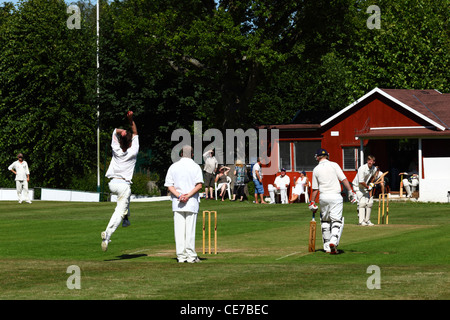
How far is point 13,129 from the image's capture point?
5256 cm

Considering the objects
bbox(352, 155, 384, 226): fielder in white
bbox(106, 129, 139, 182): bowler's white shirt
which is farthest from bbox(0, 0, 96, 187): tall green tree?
bbox(106, 129, 139, 182): bowler's white shirt

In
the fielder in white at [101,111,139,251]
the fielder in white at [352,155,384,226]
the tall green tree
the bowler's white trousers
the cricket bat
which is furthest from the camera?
the tall green tree

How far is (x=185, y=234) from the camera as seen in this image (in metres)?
15.0

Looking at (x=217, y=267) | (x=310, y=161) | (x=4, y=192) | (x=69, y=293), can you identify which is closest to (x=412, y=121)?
(x=310, y=161)

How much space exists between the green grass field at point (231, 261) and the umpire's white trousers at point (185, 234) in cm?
30

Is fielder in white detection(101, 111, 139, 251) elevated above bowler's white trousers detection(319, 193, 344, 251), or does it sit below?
above

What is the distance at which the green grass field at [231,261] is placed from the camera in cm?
1106

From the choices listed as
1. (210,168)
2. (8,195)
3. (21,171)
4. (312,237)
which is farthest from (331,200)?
(8,195)

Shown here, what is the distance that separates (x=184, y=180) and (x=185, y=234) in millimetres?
954

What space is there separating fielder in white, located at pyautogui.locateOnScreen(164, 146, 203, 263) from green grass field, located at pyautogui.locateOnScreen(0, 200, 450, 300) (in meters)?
0.39

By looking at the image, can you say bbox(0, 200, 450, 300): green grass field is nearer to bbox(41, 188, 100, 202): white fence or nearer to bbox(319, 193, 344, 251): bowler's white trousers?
bbox(319, 193, 344, 251): bowler's white trousers

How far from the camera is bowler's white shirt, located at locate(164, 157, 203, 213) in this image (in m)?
14.8

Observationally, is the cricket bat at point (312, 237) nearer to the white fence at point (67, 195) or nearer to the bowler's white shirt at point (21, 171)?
the bowler's white shirt at point (21, 171)

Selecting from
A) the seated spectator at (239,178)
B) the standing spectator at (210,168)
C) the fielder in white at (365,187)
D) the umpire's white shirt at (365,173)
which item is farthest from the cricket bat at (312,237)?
the seated spectator at (239,178)
